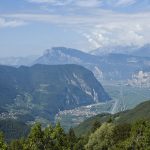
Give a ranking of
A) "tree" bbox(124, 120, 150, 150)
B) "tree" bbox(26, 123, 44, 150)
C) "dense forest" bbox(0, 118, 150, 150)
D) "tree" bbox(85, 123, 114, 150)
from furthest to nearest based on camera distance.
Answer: "tree" bbox(85, 123, 114, 150) < "tree" bbox(124, 120, 150, 150) < "dense forest" bbox(0, 118, 150, 150) < "tree" bbox(26, 123, 44, 150)

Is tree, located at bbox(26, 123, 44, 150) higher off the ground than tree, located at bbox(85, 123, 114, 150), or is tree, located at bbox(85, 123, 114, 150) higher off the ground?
tree, located at bbox(26, 123, 44, 150)

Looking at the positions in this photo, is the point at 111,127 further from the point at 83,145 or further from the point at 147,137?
the point at 147,137

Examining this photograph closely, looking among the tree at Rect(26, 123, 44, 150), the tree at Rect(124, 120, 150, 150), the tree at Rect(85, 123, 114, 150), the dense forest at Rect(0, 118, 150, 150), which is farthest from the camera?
the tree at Rect(85, 123, 114, 150)

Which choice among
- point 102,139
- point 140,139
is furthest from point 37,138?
point 102,139

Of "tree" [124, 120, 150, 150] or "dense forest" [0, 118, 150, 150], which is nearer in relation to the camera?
"dense forest" [0, 118, 150, 150]

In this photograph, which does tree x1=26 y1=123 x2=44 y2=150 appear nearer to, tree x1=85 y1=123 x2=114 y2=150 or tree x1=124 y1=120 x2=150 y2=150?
tree x1=124 y1=120 x2=150 y2=150

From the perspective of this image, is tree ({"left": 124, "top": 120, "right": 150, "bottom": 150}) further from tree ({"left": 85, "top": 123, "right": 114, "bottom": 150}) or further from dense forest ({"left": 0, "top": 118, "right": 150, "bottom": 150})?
tree ({"left": 85, "top": 123, "right": 114, "bottom": 150})

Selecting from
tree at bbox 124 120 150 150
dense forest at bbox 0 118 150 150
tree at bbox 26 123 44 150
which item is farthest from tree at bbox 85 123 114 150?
tree at bbox 26 123 44 150

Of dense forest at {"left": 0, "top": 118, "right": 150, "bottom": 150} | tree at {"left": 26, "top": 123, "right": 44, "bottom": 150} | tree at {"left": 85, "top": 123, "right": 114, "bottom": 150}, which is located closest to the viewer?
tree at {"left": 26, "top": 123, "right": 44, "bottom": 150}

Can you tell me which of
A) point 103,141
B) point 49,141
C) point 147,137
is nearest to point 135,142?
point 147,137
